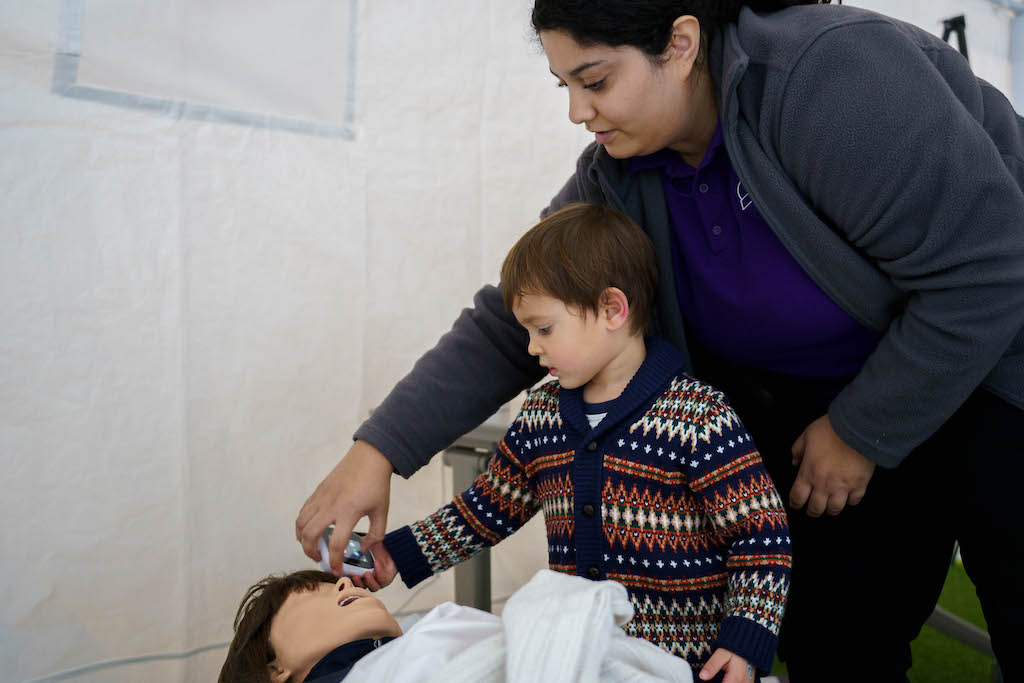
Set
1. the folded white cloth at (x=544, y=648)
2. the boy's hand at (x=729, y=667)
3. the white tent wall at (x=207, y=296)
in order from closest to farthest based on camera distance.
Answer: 1. the folded white cloth at (x=544, y=648)
2. the boy's hand at (x=729, y=667)
3. the white tent wall at (x=207, y=296)

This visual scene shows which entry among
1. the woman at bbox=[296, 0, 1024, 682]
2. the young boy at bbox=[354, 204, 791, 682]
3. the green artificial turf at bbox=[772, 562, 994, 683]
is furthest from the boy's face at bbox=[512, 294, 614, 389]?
the green artificial turf at bbox=[772, 562, 994, 683]

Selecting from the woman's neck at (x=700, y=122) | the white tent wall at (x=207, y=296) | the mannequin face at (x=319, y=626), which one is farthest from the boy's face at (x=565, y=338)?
the white tent wall at (x=207, y=296)

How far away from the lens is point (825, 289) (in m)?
0.97

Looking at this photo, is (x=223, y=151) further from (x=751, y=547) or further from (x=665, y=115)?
(x=751, y=547)

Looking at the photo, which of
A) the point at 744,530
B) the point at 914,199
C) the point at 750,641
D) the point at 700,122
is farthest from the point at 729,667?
the point at 700,122

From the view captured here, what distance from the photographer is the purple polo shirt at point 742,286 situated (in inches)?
39.0

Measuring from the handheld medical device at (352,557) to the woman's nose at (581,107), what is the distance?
59 centimetres

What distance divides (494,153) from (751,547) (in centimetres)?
100

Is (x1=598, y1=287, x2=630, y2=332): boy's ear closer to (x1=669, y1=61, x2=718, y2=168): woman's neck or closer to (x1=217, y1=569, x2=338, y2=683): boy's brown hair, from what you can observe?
(x1=669, y1=61, x2=718, y2=168): woman's neck

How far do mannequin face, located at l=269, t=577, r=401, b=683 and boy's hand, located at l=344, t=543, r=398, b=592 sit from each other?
0.06 meters

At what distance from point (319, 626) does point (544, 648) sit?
0.37 metres

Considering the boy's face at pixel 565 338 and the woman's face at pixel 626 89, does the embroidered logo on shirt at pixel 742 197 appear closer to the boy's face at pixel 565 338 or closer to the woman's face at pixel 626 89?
the woman's face at pixel 626 89

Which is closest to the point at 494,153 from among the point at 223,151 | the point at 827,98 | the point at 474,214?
the point at 474,214

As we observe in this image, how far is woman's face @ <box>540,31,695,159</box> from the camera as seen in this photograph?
96cm
